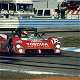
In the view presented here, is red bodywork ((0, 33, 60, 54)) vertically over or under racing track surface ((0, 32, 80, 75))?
over

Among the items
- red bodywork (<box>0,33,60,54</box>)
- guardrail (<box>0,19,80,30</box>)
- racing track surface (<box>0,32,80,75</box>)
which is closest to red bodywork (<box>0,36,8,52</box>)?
red bodywork (<box>0,33,60,54</box>)

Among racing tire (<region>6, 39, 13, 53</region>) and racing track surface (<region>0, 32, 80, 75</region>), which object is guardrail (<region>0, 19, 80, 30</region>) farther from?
racing track surface (<region>0, 32, 80, 75</region>)

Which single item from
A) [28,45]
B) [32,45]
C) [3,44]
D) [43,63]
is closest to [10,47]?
[3,44]

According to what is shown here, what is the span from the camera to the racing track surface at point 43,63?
9.48 m

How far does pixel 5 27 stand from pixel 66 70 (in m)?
14.7

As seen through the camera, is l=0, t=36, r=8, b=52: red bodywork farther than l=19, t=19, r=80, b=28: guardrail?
No

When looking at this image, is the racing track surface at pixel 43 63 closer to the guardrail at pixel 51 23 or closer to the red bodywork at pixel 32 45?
the red bodywork at pixel 32 45

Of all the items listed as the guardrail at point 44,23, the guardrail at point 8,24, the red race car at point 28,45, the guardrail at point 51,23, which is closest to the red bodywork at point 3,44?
the red race car at point 28,45

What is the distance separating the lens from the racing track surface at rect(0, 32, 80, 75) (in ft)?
31.1

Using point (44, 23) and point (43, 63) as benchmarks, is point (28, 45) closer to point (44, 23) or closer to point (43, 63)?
point (43, 63)

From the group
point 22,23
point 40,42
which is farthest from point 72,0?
point 40,42

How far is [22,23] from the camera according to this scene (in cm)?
2414

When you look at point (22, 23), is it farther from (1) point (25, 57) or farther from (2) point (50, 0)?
(1) point (25, 57)

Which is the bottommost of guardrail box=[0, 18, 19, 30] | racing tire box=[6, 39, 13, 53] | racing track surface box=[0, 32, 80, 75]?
racing track surface box=[0, 32, 80, 75]
